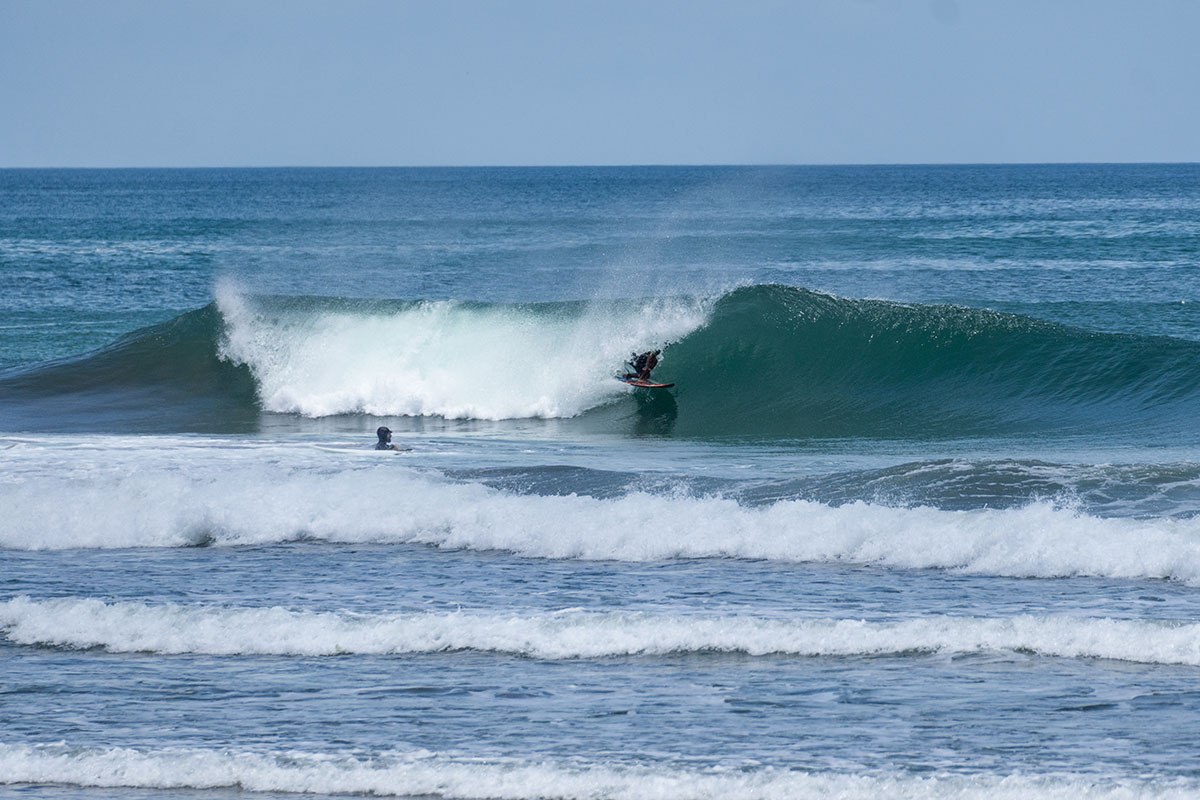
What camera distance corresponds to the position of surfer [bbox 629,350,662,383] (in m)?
18.9

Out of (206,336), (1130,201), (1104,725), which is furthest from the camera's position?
(1130,201)

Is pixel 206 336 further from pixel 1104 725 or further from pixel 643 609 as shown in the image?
pixel 1104 725

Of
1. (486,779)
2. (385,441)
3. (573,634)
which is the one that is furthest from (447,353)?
(486,779)

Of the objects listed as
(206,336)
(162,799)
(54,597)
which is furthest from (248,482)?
(206,336)

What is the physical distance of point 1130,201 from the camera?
76.8m

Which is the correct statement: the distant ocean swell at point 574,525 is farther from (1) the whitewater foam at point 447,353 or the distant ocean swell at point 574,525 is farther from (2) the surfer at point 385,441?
(1) the whitewater foam at point 447,353

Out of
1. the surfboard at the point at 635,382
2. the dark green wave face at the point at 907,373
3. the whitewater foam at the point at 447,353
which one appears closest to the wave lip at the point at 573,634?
the dark green wave face at the point at 907,373

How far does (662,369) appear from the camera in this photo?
20125 mm

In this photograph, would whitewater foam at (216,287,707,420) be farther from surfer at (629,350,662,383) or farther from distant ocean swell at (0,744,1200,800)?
distant ocean swell at (0,744,1200,800)

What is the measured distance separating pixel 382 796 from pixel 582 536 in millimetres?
4675

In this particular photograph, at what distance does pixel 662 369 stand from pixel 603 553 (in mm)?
9882

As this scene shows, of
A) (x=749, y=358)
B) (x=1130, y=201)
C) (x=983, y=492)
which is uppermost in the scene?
(x=1130, y=201)

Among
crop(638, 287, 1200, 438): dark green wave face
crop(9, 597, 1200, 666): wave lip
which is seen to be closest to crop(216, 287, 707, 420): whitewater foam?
crop(638, 287, 1200, 438): dark green wave face

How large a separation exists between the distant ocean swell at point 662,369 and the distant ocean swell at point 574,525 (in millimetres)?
5948
